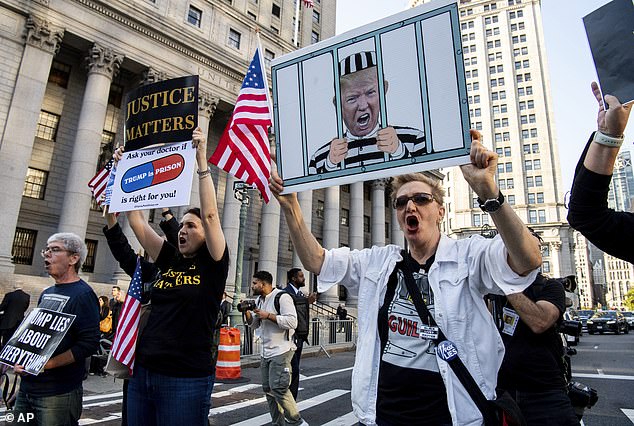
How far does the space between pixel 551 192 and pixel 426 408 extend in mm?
89257

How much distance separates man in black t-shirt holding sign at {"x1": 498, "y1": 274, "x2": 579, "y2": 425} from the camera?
10.2ft

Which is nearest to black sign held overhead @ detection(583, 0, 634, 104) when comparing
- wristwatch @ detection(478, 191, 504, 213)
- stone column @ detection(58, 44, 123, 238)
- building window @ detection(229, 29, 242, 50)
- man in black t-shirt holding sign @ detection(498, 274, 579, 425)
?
wristwatch @ detection(478, 191, 504, 213)

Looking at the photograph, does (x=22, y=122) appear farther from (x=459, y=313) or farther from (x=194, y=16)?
(x=459, y=313)

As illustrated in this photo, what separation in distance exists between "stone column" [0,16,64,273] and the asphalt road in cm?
1249

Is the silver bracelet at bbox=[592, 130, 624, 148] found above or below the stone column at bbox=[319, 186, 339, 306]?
below

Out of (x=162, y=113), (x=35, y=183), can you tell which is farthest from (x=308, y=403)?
(x=35, y=183)

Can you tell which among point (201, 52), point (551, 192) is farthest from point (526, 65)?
point (201, 52)

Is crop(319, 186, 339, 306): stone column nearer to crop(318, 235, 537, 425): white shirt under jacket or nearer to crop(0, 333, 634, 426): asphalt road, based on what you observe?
crop(0, 333, 634, 426): asphalt road

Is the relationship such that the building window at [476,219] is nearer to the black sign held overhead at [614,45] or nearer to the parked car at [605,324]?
the parked car at [605,324]

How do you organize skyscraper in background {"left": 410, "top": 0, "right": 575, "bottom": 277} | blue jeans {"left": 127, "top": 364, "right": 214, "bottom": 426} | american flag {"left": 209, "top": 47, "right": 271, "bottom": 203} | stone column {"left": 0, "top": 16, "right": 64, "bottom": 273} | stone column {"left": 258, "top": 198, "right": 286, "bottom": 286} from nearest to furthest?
blue jeans {"left": 127, "top": 364, "right": 214, "bottom": 426} < american flag {"left": 209, "top": 47, "right": 271, "bottom": 203} < stone column {"left": 0, "top": 16, "right": 64, "bottom": 273} < stone column {"left": 258, "top": 198, "right": 286, "bottom": 286} < skyscraper in background {"left": 410, "top": 0, "right": 575, "bottom": 277}

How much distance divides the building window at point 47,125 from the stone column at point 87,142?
360cm

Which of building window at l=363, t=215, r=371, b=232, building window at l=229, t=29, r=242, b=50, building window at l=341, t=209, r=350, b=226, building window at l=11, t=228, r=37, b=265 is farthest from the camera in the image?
building window at l=363, t=215, r=371, b=232

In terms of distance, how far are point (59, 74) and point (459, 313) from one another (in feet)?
96.6

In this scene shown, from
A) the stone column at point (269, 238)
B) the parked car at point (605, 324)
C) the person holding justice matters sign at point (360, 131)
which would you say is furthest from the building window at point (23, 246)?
the parked car at point (605, 324)
